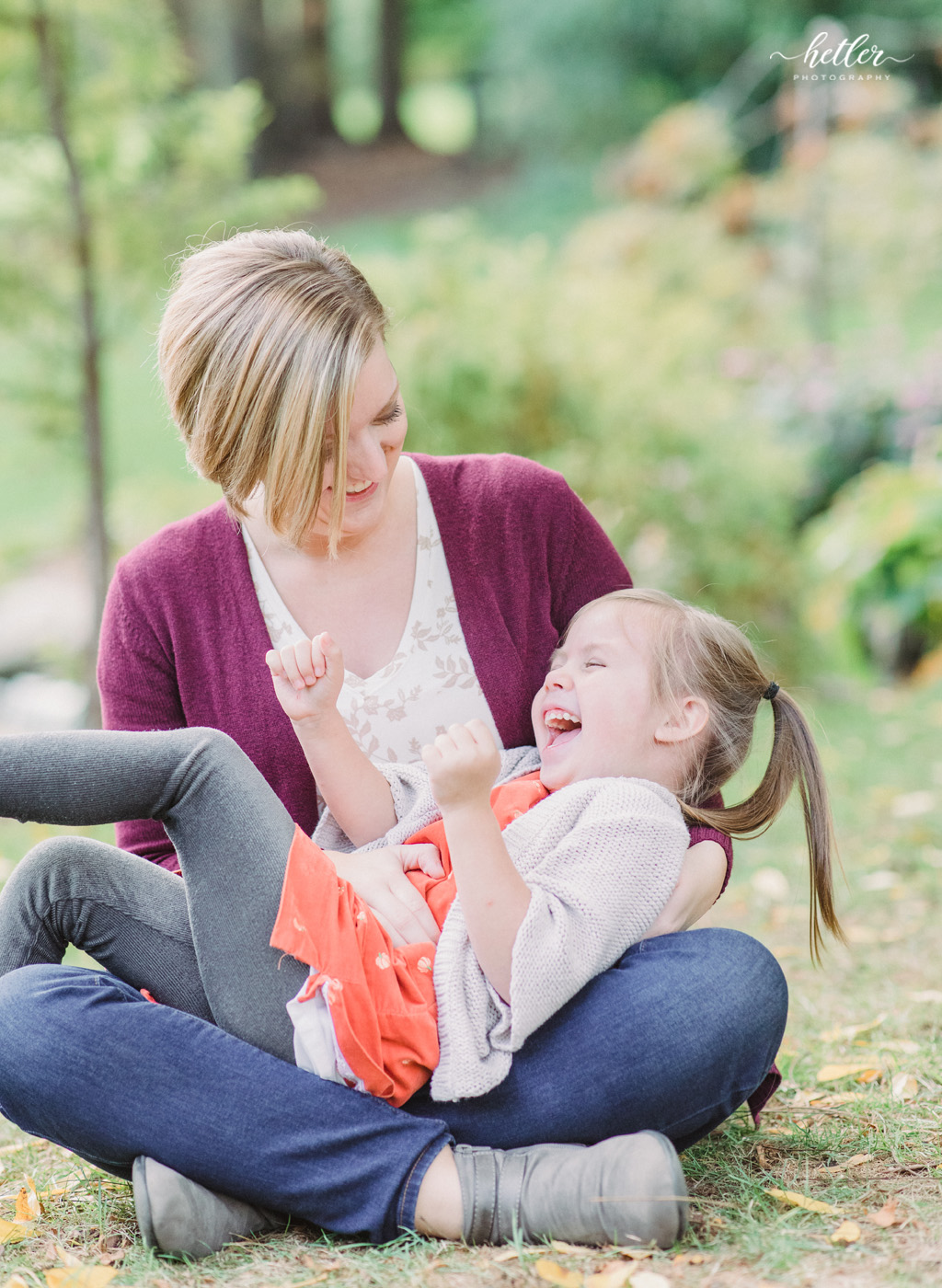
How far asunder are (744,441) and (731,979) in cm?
495

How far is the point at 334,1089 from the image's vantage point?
65.2 inches

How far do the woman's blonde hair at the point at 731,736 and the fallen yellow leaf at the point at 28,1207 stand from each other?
1.10 meters

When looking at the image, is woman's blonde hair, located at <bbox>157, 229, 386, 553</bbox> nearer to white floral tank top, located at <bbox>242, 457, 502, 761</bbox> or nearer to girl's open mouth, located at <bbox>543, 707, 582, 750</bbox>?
white floral tank top, located at <bbox>242, 457, 502, 761</bbox>

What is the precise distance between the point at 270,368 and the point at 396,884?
2.57ft

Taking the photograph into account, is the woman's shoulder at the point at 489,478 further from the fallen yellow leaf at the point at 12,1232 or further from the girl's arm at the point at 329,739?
the fallen yellow leaf at the point at 12,1232

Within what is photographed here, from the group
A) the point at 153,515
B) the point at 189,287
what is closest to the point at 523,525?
the point at 189,287

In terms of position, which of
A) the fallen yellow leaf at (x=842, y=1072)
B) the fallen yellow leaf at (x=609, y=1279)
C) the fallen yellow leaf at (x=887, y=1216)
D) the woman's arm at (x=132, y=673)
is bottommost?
the fallen yellow leaf at (x=842, y=1072)

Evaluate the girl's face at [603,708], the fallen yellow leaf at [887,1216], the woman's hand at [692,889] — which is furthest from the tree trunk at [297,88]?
the fallen yellow leaf at [887,1216]

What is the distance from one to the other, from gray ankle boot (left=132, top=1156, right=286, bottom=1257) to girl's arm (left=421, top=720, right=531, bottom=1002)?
45 centimetres

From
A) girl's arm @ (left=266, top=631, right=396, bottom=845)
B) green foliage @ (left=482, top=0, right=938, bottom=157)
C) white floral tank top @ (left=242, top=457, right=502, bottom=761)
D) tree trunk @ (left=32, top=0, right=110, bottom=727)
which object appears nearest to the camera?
girl's arm @ (left=266, top=631, right=396, bottom=845)

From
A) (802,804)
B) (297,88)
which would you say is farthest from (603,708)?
(297,88)

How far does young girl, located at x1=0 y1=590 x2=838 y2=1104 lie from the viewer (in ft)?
5.45

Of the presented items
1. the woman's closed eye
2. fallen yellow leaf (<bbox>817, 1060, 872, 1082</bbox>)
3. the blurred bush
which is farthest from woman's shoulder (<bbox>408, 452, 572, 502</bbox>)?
the blurred bush

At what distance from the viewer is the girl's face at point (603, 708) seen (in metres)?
1.97
